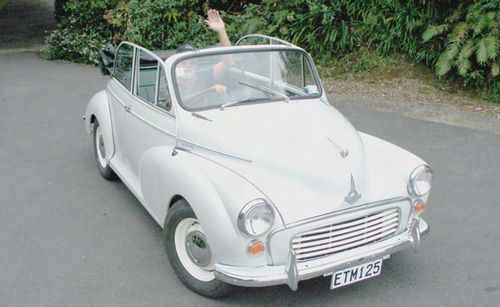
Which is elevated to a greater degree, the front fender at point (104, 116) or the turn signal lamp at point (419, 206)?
the turn signal lamp at point (419, 206)

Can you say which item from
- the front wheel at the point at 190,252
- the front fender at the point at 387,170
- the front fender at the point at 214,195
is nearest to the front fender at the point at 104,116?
the front fender at the point at 214,195

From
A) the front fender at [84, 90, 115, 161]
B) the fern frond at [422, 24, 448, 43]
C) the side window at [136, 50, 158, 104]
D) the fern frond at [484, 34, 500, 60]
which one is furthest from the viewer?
the fern frond at [422, 24, 448, 43]

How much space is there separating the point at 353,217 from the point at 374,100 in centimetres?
590

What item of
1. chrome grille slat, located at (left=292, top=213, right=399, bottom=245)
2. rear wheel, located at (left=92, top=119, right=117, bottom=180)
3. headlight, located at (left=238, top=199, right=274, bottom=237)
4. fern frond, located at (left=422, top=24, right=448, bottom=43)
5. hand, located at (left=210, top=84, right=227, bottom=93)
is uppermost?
hand, located at (left=210, top=84, right=227, bottom=93)

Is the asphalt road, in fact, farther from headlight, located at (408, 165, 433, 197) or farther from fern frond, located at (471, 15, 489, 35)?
fern frond, located at (471, 15, 489, 35)

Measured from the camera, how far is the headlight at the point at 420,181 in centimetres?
346

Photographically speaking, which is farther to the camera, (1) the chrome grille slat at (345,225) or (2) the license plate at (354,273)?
(2) the license plate at (354,273)

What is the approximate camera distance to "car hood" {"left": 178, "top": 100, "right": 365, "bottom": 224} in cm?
318

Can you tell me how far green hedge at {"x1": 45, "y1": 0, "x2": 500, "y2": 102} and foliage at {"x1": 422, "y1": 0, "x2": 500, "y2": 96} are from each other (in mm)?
15

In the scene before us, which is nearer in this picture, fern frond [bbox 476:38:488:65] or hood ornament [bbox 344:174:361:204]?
hood ornament [bbox 344:174:361:204]

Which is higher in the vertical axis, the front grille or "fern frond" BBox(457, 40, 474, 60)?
"fern frond" BBox(457, 40, 474, 60)

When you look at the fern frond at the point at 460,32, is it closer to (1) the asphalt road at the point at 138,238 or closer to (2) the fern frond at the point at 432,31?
(2) the fern frond at the point at 432,31

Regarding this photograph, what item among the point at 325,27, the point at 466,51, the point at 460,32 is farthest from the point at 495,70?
the point at 325,27

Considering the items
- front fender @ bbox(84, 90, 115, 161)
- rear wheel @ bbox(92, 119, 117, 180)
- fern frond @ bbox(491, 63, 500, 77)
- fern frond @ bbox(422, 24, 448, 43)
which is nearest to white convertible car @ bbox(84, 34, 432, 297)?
front fender @ bbox(84, 90, 115, 161)
